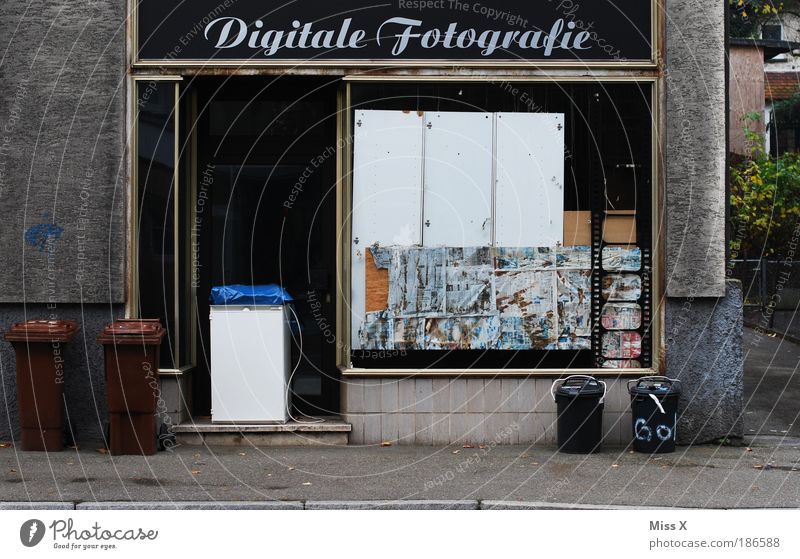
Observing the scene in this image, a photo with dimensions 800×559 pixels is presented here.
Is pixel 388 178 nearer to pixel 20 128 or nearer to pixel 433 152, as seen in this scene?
pixel 433 152

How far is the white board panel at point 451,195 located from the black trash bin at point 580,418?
168cm

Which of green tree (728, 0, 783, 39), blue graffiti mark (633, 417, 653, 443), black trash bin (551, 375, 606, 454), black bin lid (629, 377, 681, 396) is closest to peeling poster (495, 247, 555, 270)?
black trash bin (551, 375, 606, 454)

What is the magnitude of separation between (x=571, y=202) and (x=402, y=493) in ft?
12.2

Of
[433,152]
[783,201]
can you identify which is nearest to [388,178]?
[433,152]

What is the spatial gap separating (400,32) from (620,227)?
9.22 ft

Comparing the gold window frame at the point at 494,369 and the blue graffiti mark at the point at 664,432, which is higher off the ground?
the gold window frame at the point at 494,369

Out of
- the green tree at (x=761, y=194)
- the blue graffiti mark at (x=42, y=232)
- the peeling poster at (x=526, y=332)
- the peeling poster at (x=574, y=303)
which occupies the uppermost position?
the green tree at (x=761, y=194)

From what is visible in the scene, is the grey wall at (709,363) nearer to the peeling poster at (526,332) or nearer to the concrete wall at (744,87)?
the peeling poster at (526,332)

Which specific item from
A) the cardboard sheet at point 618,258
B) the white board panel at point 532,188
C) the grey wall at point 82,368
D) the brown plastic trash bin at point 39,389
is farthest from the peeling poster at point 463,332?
the brown plastic trash bin at point 39,389

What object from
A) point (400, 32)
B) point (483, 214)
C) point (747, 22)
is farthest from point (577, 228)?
point (747, 22)

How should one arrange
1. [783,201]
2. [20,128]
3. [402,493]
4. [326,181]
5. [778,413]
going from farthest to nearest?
[783,201]
[778,413]
[326,181]
[20,128]
[402,493]

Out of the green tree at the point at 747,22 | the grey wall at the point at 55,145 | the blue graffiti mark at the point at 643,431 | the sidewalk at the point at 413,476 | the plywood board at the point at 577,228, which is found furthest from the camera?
the green tree at the point at 747,22

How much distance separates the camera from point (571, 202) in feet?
34.8

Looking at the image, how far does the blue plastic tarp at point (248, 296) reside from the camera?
10438mm
